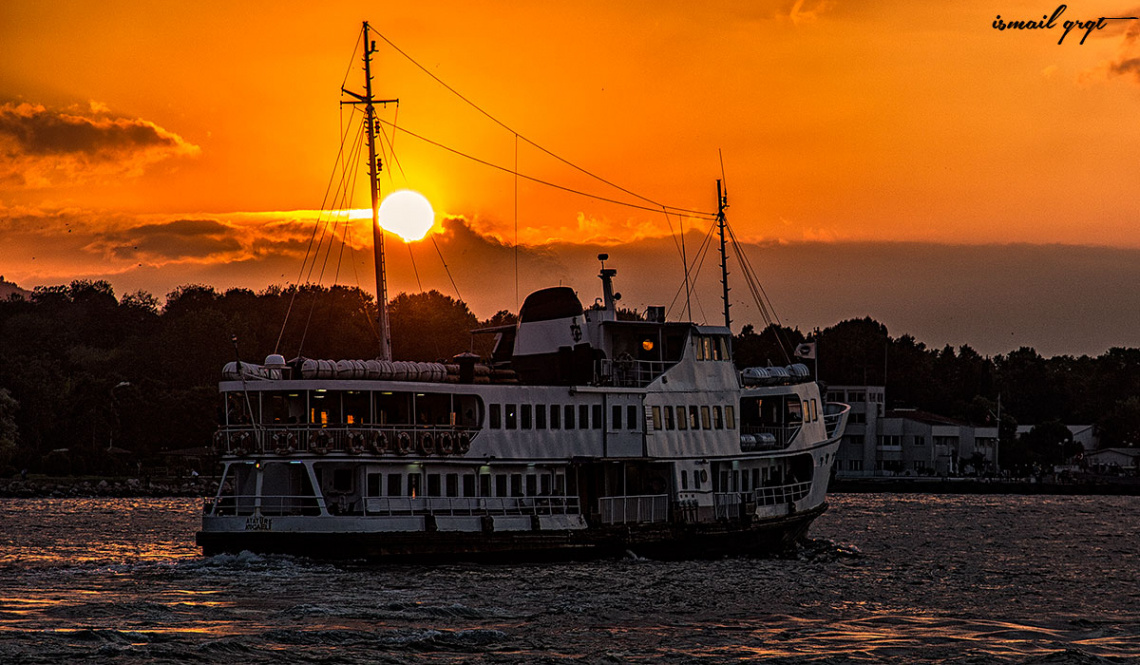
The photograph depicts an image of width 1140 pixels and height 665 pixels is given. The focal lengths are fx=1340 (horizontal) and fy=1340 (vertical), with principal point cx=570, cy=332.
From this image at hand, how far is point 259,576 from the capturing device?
37.7 meters

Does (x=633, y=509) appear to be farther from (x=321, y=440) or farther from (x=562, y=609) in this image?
(x=321, y=440)

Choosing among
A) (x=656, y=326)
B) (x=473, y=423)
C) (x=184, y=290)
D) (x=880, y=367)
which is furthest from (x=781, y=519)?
(x=184, y=290)

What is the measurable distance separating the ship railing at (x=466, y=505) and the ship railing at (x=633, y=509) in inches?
43.1

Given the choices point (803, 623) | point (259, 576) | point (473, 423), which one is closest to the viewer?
point (803, 623)

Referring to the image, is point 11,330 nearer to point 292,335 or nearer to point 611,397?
point 292,335

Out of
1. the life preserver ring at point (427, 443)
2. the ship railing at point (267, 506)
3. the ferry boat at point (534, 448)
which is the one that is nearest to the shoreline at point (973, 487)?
the ferry boat at point (534, 448)

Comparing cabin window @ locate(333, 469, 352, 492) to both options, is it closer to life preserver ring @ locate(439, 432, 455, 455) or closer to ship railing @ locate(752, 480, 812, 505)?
life preserver ring @ locate(439, 432, 455, 455)

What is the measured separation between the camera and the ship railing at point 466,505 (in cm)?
4088

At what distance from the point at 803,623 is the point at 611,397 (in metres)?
13.6

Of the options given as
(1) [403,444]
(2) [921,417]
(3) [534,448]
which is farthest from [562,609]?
(2) [921,417]

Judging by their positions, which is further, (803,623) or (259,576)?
(259,576)

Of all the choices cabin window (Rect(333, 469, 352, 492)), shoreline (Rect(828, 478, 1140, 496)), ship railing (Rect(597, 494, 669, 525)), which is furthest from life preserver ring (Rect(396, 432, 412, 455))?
shoreline (Rect(828, 478, 1140, 496))

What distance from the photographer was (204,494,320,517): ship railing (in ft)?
131

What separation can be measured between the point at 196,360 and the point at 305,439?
109664mm
